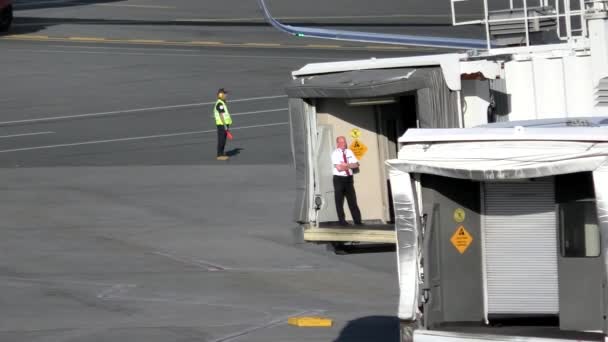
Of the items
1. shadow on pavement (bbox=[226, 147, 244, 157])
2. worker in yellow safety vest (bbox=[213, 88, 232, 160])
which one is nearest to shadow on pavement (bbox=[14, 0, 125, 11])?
shadow on pavement (bbox=[226, 147, 244, 157])

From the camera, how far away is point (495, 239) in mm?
11781

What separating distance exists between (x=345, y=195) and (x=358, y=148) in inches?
31.6

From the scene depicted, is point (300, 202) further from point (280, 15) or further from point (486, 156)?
point (280, 15)

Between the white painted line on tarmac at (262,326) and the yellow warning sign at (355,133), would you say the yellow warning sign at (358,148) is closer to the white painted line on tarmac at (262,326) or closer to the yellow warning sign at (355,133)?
the yellow warning sign at (355,133)

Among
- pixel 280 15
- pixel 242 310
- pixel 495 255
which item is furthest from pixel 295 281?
pixel 280 15

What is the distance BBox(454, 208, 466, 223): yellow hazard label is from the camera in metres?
11.8

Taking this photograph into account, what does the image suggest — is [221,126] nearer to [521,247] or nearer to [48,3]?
[521,247]

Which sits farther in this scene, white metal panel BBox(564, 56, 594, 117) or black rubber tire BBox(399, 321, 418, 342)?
white metal panel BBox(564, 56, 594, 117)

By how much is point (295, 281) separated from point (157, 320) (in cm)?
376

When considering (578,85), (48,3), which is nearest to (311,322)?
(578,85)

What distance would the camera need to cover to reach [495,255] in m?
11.8

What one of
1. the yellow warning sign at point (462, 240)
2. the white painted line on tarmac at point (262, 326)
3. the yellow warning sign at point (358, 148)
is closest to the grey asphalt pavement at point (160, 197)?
the white painted line on tarmac at point (262, 326)

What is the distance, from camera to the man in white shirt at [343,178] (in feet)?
52.7

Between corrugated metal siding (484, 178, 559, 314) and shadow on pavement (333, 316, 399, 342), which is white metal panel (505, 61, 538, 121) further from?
corrugated metal siding (484, 178, 559, 314)
